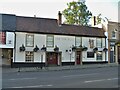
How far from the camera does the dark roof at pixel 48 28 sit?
39747mm

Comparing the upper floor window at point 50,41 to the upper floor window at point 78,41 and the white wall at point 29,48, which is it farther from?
the upper floor window at point 78,41

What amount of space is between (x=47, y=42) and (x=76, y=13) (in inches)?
1076

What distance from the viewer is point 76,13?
6650 centimetres

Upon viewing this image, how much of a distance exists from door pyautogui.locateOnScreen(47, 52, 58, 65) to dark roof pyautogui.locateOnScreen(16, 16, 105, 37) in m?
3.11

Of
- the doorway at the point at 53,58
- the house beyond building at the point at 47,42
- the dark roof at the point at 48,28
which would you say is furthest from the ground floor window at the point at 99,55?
the doorway at the point at 53,58

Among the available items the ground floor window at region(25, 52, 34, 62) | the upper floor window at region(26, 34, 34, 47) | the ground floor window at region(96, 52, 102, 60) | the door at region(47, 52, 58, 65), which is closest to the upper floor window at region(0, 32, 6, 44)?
the upper floor window at region(26, 34, 34, 47)

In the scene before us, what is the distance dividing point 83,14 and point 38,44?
29.4 meters

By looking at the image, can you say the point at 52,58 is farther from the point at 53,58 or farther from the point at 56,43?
the point at 56,43

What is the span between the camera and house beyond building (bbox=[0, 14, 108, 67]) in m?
37.9

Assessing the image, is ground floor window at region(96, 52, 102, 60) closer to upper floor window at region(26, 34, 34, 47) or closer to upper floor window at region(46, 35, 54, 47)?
upper floor window at region(46, 35, 54, 47)

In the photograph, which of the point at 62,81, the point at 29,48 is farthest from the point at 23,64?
the point at 62,81

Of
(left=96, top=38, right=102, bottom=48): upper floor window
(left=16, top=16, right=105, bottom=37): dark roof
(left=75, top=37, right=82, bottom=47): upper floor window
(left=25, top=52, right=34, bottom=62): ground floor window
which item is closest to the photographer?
(left=25, top=52, right=34, bottom=62): ground floor window

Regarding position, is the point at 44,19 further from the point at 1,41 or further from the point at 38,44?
the point at 1,41

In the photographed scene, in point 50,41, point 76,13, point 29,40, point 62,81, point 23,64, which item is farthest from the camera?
point 76,13
